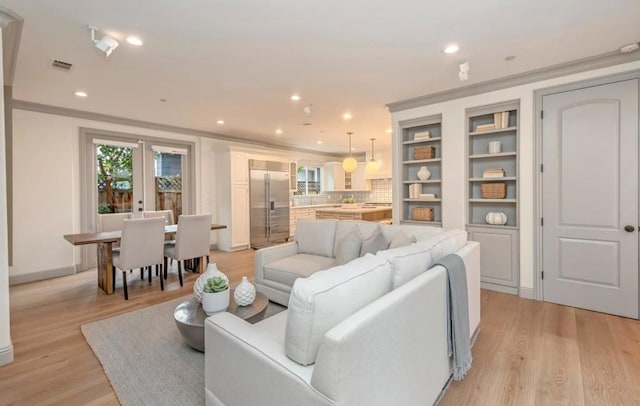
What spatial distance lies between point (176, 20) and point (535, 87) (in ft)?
12.1

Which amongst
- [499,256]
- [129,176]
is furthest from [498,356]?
[129,176]

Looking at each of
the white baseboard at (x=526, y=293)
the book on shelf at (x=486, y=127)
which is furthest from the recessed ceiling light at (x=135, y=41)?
the white baseboard at (x=526, y=293)

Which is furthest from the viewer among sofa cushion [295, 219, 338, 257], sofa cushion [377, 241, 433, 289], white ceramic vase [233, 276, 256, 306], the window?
the window

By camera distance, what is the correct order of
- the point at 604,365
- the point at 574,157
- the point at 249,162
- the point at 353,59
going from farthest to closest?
the point at 249,162, the point at 574,157, the point at 353,59, the point at 604,365

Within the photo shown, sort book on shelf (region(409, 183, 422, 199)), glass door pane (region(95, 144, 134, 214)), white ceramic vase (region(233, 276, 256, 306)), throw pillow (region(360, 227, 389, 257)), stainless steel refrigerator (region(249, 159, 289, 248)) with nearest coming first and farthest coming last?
white ceramic vase (region(233, 276, 256, 306))
throw pillow (region(360, 227, 389, 257))
book on shelf (region(409, 183, 422, 199))
glass door pane (region(95, 144, 134, 214))
stainless steel refrigerator (region(249, 159, 289, 248))

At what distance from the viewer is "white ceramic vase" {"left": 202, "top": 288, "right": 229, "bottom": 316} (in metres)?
2.17

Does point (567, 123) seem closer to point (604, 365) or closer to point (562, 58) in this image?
point (562, 58)

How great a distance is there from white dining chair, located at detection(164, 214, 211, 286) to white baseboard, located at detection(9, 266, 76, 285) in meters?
1.60

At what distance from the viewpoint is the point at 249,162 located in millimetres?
6551

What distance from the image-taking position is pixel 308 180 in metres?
9.07

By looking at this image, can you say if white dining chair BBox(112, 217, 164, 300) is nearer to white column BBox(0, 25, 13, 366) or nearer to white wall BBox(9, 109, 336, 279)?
white column BBox(0, 25, 13, 366)

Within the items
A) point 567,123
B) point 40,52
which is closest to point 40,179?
point 40,52

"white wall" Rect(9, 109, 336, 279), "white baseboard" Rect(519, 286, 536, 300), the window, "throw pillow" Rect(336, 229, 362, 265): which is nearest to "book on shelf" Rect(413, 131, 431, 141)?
"throw pillow" Rect(336, 229, 362, 265)

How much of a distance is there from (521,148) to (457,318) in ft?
8.53
